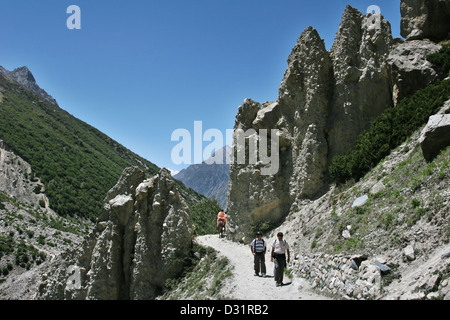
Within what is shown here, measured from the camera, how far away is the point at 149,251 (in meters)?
22.8

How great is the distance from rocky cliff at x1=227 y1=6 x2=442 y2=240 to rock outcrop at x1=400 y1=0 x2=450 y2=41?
96.1 inches

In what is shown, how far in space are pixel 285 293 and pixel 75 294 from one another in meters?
16.9

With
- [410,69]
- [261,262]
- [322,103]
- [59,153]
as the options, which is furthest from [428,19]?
[59,153]

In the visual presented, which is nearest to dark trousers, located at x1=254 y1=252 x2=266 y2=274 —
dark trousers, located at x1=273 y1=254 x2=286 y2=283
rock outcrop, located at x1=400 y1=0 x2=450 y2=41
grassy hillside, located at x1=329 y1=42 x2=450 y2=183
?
dark trousers, located at x1=273 y1=254 x2=286 y2=283

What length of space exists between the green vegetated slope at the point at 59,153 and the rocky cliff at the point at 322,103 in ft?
219

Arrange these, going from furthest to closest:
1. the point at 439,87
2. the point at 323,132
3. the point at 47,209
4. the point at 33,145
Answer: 1. the point at 33,145
2. the point at 47,209
3. the point at 323,132
4. the point at 439,87

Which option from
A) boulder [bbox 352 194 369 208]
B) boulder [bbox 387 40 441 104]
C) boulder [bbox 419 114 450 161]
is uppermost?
boulder [bbox 387 40 441 104]

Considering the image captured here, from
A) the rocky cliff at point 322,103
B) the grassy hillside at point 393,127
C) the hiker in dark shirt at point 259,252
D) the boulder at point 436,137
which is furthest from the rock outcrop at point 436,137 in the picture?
the hiker in dark shirt at point 259,252

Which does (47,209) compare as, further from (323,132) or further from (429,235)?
(429,235)

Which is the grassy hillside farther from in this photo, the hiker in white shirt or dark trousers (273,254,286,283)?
dark trousers (273,254,286,283)

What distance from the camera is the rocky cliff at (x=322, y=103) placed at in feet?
67.3

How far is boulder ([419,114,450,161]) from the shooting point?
12.9 meters
